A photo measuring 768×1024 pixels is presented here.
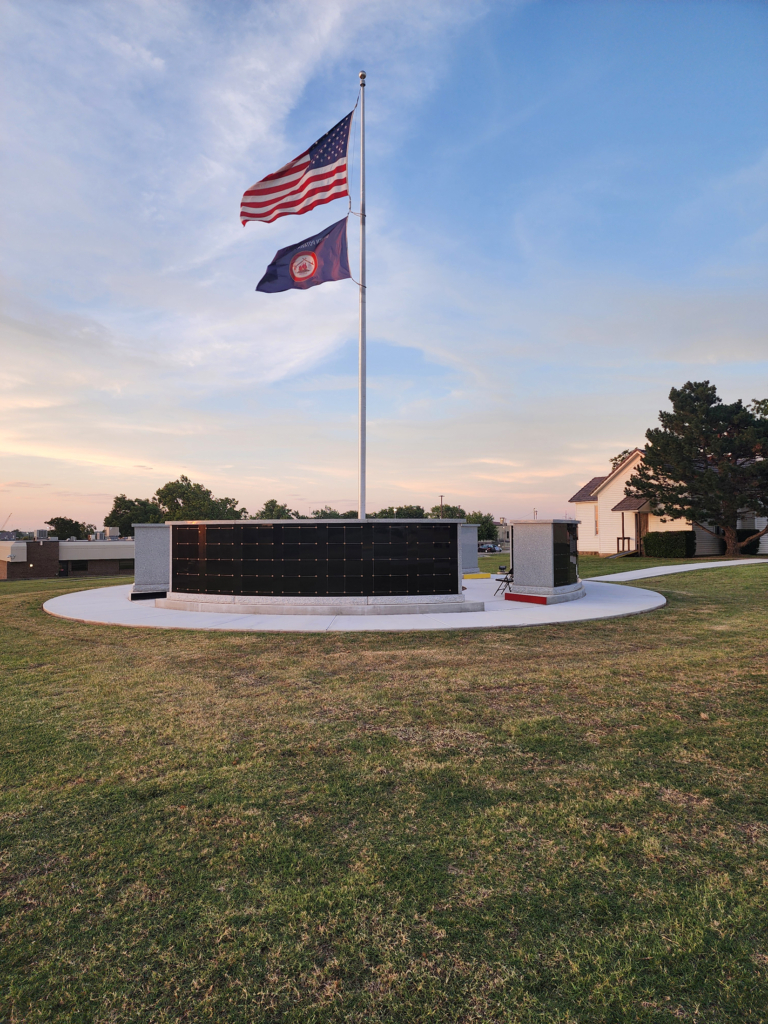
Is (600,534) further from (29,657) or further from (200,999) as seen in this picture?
(200,999)

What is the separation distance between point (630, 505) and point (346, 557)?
32.3 m

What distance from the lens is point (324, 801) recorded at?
4094 mm

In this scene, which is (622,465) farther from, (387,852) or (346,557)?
(387,852)

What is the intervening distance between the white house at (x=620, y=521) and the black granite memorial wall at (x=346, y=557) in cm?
2823

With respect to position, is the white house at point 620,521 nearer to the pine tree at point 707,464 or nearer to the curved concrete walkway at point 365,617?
the pine tree at point 707,464

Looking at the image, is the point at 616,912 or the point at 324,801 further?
the point at 324,801

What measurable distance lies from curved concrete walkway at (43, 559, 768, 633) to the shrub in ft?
67.8

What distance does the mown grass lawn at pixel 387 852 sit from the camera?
96.6 inches

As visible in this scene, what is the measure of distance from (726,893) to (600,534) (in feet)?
139

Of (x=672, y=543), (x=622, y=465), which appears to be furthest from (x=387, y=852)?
(x=622, y=465)

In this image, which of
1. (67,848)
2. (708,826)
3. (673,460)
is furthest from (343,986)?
(673,460)

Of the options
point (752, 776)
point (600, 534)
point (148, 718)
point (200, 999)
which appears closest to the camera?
point (200, 999)

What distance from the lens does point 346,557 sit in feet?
45.8

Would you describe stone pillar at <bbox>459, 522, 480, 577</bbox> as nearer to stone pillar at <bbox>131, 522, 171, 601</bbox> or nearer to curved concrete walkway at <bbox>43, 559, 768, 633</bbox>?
curved concrete walkway at <bbox>43, 559, 768, 633</bbox>
